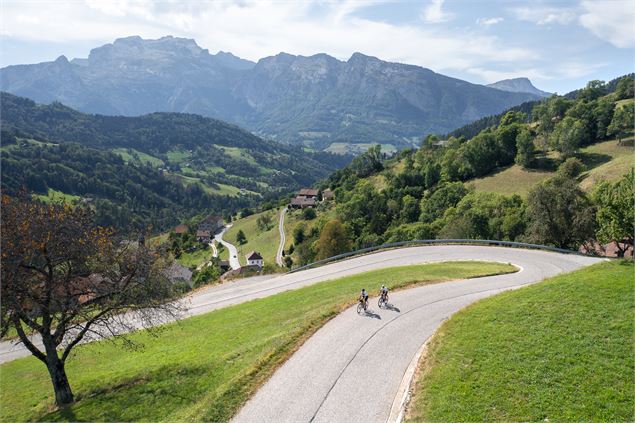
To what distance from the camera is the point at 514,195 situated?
2820 inches

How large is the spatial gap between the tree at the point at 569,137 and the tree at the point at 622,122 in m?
6.28

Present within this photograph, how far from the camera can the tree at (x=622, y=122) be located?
92.1 metres

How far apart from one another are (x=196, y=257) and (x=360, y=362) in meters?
135

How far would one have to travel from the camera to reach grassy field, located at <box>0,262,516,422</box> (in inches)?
615

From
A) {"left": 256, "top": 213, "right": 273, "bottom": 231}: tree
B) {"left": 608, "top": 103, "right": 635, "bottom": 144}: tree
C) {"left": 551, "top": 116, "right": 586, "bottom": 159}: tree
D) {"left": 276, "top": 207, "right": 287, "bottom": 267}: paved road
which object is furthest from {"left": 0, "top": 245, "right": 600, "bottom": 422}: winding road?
{"left": 256, "top": 213, "right": 273, "bottom": 231}: tree

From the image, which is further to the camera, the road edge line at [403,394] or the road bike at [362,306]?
the road bike at [362,306]

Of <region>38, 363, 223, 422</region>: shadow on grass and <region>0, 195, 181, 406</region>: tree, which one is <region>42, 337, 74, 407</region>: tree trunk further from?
<region>38, 363, 223, 422</region>: shadow on grass

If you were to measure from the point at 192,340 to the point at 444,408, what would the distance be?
1705cm

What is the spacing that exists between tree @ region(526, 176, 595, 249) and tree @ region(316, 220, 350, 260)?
31.5 m

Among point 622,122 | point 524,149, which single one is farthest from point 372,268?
point 622,122

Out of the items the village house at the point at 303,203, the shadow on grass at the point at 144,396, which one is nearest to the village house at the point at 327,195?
the village house at the point at 303,203

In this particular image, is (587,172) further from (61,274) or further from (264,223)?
(264,223)

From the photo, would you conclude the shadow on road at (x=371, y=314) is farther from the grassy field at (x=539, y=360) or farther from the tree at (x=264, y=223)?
the tree at (x=264, y=223)

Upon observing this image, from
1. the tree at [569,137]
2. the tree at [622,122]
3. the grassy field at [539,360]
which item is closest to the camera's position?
the grassy field at [539,360]
